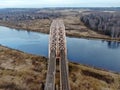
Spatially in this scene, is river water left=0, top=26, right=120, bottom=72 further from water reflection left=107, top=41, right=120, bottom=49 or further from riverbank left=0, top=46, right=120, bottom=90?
riverbank left=0, top=46, right=120, bottom=90

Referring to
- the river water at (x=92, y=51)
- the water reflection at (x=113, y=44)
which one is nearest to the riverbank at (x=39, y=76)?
the river water at (x=92, y=51)

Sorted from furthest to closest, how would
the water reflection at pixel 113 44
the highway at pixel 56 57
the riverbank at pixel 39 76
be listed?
the water reflection at pixel 113 44 → the riverbank at pixel 39 76 → the highway at pixel 56 57

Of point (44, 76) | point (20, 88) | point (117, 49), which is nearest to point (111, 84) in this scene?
point (44, 76)

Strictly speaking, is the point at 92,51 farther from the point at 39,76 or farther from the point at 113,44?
the point at 39,76

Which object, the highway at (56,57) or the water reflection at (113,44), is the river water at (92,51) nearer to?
the water reflection at (113,44)

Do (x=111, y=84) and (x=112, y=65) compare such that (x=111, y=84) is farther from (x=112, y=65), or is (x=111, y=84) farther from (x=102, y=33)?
(x=102, y=33)

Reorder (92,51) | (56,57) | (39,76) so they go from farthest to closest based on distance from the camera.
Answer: (92,51)
(56,57)
(39,76)

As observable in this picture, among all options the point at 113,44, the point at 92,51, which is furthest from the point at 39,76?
the point at 113,44

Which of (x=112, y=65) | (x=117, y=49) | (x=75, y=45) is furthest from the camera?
(x=75, y=45)
